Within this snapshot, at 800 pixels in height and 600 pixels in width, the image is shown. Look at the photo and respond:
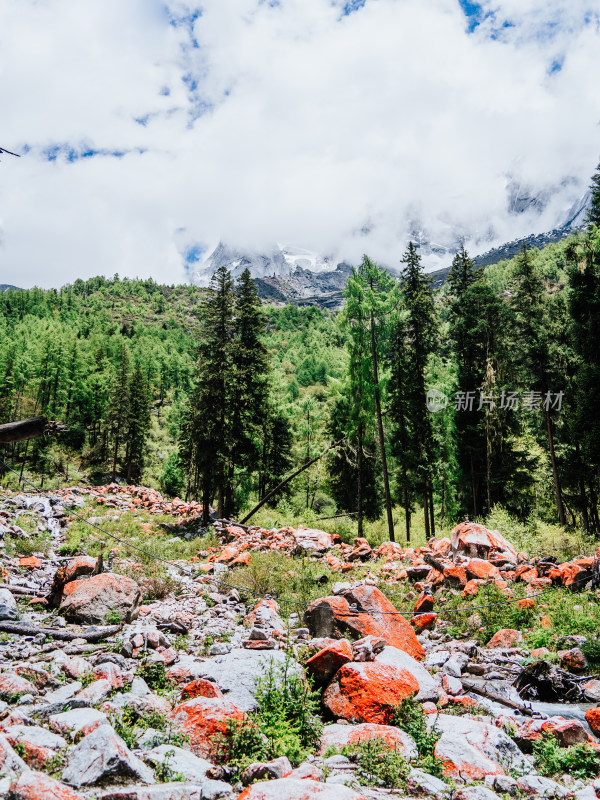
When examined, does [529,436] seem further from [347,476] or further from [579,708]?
[579,708]

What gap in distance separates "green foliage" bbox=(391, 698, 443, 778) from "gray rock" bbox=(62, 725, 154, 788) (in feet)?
9.89

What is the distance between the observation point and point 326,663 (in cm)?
666

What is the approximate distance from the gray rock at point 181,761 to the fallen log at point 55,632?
11.5 ft

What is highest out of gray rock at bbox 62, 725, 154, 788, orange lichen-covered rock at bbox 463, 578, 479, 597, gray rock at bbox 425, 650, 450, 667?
gray rock at bbox 62, 725, 154, 788

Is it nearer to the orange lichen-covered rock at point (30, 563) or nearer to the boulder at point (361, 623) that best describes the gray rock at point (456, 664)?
the boulder at point (361, 623)

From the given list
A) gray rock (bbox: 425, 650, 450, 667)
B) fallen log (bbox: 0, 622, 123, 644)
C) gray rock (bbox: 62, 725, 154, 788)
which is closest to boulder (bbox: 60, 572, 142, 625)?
fallen log (bbox: 0, 622, 123, 644)

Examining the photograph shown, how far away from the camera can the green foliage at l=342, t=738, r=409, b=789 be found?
4484mm

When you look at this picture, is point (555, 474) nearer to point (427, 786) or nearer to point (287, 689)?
point (287, 689)

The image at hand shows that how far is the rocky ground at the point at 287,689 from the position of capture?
4.21 m

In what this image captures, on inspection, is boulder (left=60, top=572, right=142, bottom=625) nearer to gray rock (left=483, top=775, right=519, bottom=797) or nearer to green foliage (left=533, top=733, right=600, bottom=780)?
gray rock (left=483, top=775, right=519, bottom=797)

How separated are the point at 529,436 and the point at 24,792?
114ft

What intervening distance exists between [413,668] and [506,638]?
130 inches

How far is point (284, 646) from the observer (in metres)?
8.05

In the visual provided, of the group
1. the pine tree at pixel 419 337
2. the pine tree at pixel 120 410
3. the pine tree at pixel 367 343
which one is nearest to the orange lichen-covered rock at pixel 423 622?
the pine tree at pixel 367 343
